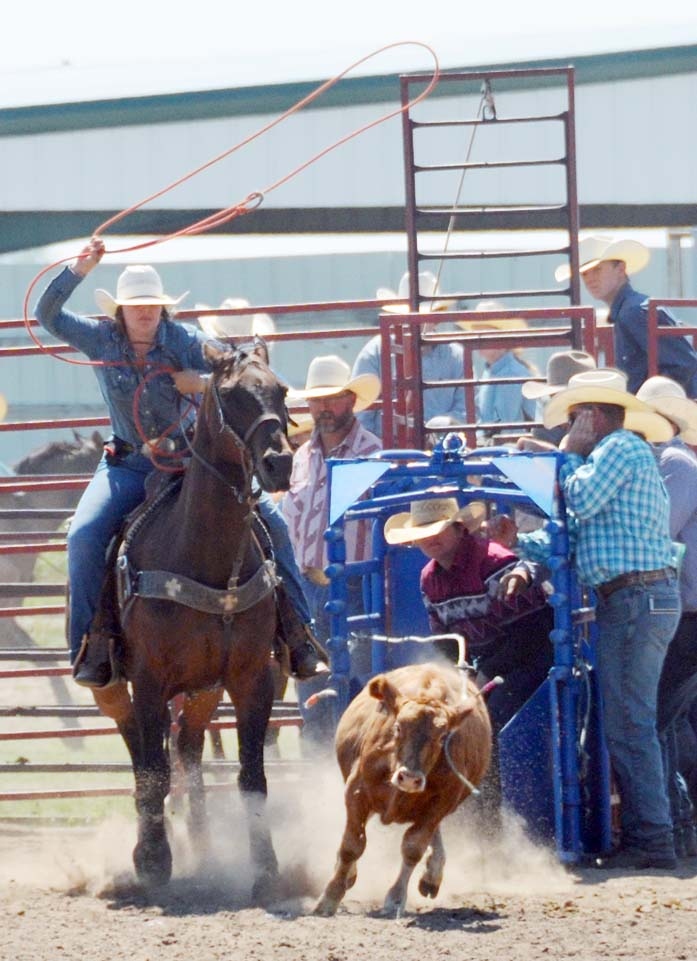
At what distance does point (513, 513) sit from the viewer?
8.84 m

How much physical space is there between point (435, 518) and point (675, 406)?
1363mm

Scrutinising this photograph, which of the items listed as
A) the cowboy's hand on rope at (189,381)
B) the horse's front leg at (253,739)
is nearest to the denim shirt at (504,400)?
the cowboy's hand on rope at (189,381)

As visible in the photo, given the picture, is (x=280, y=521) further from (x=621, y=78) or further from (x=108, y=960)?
(x=621, y=78)

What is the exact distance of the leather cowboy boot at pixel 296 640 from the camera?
703 centimetres

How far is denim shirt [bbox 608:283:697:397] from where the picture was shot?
9.05 m

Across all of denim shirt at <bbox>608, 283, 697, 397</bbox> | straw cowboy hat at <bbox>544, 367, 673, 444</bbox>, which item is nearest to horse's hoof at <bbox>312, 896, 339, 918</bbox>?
straw cowboy hat at <bbox>544, 367, 673, 444</bbox>

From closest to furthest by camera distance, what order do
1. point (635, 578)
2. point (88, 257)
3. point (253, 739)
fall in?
point (253, 739)
point (88, 257)
point (635, 578)

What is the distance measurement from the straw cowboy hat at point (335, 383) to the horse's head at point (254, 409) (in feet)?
7.03

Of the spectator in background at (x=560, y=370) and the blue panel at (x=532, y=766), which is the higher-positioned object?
the spectator in background at (x=560, y=370)

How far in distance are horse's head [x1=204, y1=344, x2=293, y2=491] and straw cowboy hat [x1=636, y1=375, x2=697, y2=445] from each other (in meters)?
2.24

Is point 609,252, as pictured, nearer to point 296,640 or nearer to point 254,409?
point 296,640

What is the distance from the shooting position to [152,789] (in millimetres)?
6703

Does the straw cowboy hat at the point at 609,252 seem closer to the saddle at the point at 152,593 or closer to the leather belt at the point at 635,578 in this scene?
the leather belt at the point at 635,578

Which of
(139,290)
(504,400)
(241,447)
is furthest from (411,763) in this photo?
(504,400)
